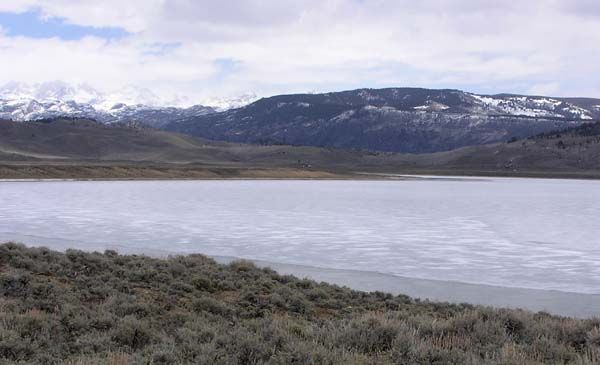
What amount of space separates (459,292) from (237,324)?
6.84m

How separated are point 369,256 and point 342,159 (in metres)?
159

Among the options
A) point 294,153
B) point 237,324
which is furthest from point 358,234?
point 294,153

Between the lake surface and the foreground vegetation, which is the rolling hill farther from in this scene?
the foreground vegetation

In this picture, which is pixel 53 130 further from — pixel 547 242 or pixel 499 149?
pixel 547 242

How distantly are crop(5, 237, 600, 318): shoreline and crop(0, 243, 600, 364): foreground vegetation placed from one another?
139 centimetres

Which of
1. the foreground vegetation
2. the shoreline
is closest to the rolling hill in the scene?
the shoreline

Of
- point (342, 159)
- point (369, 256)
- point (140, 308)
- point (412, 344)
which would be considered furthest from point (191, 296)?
point (342, 159)

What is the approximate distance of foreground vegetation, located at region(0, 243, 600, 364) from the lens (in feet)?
26.2

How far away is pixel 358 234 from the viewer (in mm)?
25859

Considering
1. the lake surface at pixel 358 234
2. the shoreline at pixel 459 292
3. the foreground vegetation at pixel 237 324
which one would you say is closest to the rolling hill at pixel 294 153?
the lake surface at pixel 358 234

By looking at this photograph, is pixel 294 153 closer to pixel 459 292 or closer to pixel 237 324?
pixel 459 292

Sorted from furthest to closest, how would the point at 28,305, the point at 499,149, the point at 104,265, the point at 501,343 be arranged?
the point at 499,149, the point at 104,265, the point at 28,305, the point at 501,343

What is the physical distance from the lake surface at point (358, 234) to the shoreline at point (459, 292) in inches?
26.7

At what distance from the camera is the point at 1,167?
77.4 metres
